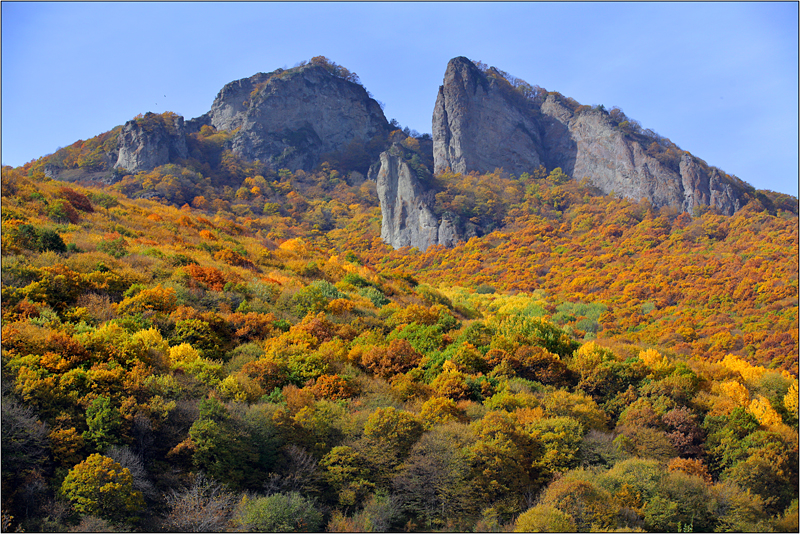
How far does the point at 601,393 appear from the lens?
63.1 feet

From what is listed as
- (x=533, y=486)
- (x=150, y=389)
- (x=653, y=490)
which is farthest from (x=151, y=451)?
(x=653, y=490)

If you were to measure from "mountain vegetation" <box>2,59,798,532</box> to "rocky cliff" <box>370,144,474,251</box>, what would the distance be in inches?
1334

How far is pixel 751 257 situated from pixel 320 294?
41.9 m

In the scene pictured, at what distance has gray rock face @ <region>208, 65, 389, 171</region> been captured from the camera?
90062 millimetres

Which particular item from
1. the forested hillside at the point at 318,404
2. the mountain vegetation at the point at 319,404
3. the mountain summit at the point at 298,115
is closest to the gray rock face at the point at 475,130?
the mountain summit at the point at 298,115

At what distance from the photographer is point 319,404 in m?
14.6

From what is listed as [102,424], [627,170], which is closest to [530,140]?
[627,170]

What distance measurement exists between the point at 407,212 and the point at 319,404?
58663 mm

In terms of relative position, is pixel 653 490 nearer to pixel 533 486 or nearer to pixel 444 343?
pixel 533 486

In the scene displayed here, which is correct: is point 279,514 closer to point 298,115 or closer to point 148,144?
point 148,144

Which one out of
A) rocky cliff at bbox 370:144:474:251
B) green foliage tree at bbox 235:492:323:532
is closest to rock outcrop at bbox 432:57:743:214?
rocky cliff at bbox 370:144:474:251

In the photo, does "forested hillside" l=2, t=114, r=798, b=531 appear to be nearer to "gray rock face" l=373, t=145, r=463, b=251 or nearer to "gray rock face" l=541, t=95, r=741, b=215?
"gray rock face" l=373, t=145, r=463, b=251

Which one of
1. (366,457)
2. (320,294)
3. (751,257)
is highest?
(751,257)

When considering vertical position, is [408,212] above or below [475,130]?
below
